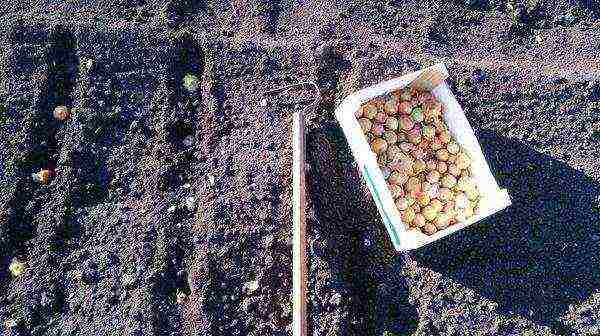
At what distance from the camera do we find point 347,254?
2.35 meters

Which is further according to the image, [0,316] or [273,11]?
[273,11]

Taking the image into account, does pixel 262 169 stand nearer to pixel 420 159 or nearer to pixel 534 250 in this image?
pixel 420 159

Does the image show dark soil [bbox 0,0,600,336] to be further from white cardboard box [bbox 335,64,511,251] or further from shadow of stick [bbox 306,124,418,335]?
white cardboard box [bbox 335,64,511,251]

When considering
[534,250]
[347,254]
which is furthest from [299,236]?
[534,250]

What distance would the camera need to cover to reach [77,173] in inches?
93.1

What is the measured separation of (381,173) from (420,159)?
0.77 ft

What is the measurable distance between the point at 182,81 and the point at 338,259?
105 cm

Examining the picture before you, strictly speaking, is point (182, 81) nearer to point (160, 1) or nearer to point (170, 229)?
point (160, 1)

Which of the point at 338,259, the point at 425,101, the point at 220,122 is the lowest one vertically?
the point at 338,259

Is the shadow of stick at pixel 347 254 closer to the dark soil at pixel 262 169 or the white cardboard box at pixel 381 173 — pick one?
the dark soil at pixel 262 169

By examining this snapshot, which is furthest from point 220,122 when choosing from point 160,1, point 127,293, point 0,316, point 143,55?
point 0,316

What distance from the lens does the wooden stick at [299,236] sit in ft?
7.20

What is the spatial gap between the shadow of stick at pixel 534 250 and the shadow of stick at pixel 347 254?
0.62 feet

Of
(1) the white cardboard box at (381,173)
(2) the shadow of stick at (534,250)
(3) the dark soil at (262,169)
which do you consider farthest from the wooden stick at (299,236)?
(2) the shadow of stick at (534,250)
